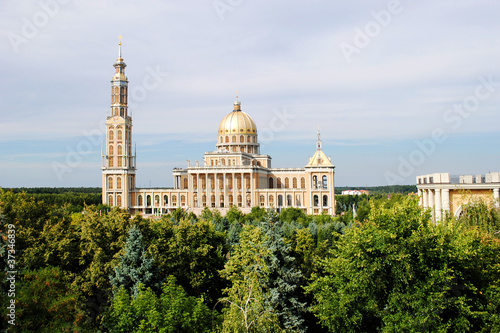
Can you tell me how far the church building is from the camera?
101375mm

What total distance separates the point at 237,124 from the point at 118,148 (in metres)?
28.1

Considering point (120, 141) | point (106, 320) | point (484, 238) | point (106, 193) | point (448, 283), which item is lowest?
point (106, 320)

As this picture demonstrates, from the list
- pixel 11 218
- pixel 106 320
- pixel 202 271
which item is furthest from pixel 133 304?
pixel 11 218

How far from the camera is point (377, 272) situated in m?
23.8

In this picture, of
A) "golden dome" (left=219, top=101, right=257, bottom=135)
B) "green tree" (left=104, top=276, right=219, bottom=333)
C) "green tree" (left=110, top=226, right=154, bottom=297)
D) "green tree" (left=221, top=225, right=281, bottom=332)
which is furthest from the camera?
"golden dome" (left=219, top=101, right=257, bottom=135)

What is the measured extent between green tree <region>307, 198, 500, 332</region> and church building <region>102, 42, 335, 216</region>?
7431cm

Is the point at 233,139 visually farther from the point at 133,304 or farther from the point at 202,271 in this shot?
the point at 133,304

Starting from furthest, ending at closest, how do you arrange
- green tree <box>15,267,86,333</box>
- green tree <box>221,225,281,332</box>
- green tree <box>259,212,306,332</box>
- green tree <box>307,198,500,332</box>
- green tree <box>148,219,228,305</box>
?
1. green tree <box>148,219,228,305</box>
2. green tree <box>259,212,306,332</box>
3. green tree <box>307,198,500,332</box>
4. green tree <box>15,267,86,333</box>
5. green tree <box>221,225,281,332</box>

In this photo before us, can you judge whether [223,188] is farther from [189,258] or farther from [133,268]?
[133,268]

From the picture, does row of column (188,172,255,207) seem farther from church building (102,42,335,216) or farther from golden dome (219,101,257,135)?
golden dome (219,101,257,135)

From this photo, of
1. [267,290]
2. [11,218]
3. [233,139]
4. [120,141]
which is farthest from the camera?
[233,139]

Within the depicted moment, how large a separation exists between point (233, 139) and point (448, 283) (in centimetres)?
9208

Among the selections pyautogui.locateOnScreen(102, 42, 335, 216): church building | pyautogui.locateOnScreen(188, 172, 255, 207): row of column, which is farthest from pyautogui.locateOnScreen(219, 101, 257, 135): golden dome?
pyautogui.locateOnScreen(188, 172, 255, 207): row of column

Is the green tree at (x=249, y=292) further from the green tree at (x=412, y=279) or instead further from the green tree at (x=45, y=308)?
the green tree at (x=45, y=308)
